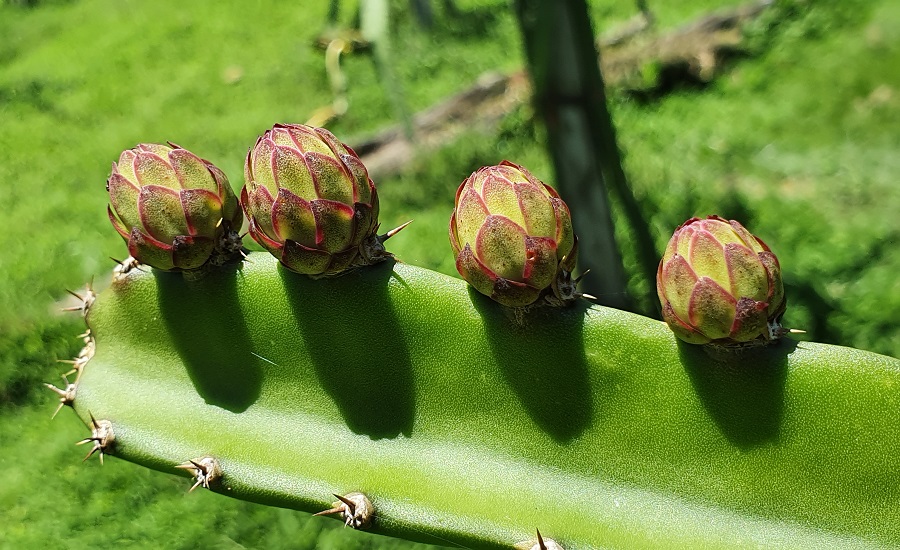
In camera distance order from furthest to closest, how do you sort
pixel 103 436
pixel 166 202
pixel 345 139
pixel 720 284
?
pixel 345 139 < pixel 103 436 < pixel 166 202 < pixel 720 284

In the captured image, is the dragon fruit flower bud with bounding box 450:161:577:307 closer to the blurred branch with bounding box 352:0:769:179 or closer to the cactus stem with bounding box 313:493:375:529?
the cactus stem with bounding box 313:493:375:529

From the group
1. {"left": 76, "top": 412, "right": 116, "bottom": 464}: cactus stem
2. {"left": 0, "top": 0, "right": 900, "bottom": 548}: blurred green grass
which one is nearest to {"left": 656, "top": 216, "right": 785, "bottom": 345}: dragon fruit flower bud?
{"left": 76, "top": 412, "right": 116, "bottom": 464}: cactus stem

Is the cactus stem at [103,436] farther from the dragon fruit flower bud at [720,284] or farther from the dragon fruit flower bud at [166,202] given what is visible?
the dragon fruit flower bud at [720,284]

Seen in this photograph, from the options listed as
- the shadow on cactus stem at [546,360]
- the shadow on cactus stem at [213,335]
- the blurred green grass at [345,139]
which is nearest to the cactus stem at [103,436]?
the shadow on cactus stem at [213,335]

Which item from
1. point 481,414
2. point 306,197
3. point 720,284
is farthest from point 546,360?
point 306,197

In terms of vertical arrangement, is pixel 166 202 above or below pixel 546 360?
above

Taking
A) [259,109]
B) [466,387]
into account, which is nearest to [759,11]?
[259,109]

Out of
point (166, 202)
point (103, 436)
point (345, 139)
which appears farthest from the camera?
point (345, 139)

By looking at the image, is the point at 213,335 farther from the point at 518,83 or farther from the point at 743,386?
the point at 518,83
